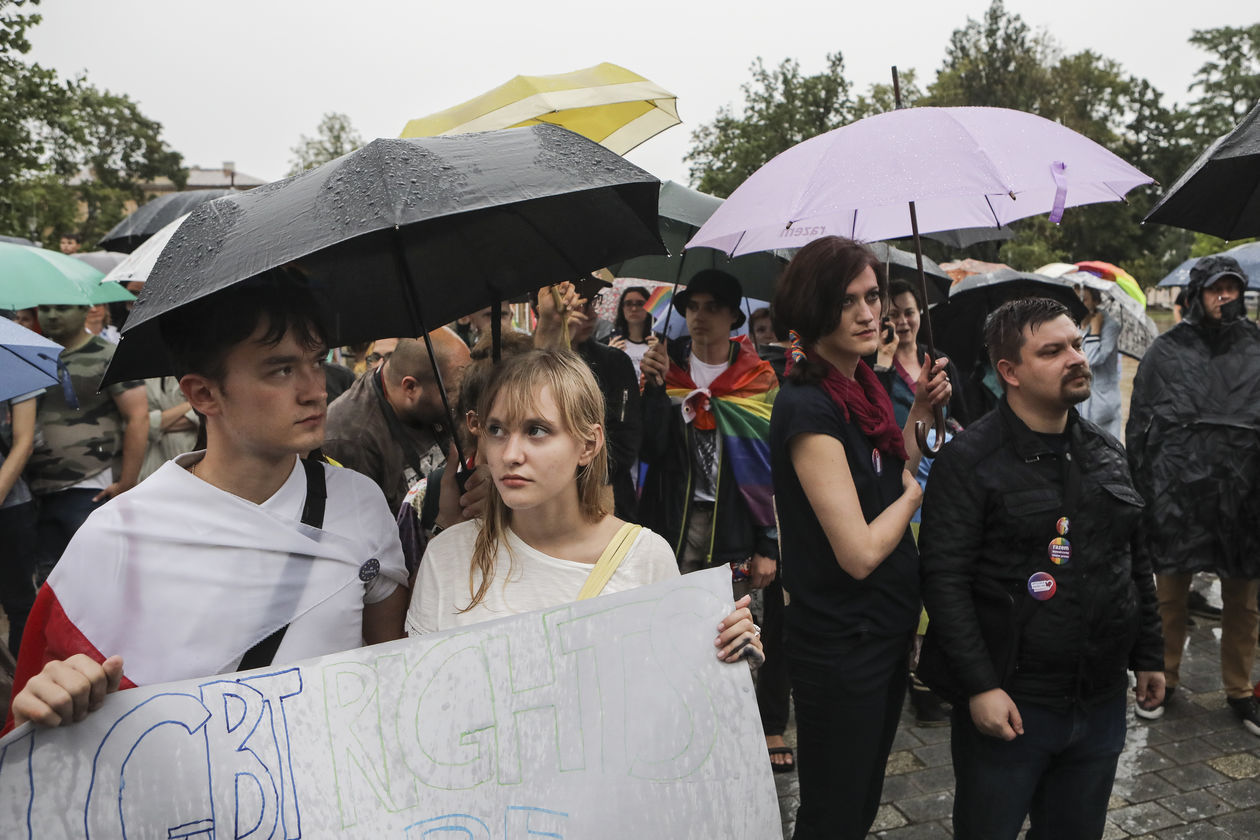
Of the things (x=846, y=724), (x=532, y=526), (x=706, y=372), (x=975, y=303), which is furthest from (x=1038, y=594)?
(x=975, y=303)

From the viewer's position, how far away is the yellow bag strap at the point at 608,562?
6.33 feet

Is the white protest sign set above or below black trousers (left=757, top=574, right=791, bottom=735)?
above

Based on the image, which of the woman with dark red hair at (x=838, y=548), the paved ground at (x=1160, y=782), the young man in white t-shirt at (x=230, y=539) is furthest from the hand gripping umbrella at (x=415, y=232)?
the paved ground at (x=1160, y=782)

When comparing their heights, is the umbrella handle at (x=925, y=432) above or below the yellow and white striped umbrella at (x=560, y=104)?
below

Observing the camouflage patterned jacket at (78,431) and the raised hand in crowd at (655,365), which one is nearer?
the raised hand in crowd at (655,365)

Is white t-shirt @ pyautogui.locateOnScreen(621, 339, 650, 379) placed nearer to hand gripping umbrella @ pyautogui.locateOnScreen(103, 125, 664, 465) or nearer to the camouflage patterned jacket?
the camouflage patterned jacket

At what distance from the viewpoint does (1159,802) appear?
3717 mm

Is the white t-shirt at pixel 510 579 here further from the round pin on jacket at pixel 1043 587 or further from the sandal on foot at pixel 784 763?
the sandal on foot at pixel 784 763

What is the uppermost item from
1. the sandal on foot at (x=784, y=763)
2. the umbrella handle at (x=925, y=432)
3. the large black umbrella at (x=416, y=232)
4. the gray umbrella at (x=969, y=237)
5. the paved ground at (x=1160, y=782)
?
the gray umbrella at (x=969, y=237)

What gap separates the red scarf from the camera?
8.60 feet

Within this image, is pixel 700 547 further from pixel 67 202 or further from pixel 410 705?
pixel 67 202

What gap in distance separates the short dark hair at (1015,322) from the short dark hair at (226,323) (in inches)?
76.9

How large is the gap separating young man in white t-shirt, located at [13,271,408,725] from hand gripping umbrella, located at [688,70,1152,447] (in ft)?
4.54

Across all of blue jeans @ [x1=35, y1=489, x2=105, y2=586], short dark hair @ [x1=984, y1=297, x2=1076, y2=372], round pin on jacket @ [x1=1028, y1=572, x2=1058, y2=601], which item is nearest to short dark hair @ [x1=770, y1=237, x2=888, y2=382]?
short dark hair @ [x1=984, y1=297, x2=1076, y2=372]
